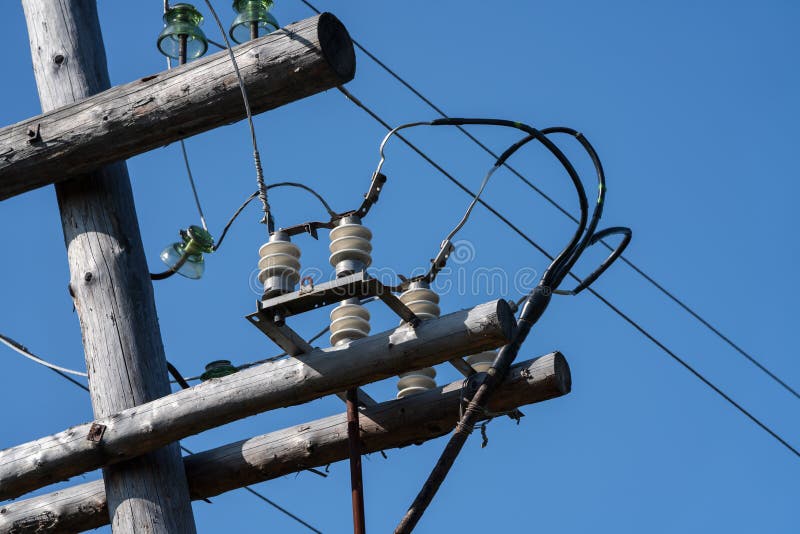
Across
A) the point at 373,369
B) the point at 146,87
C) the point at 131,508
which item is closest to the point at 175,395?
the point at 131,508

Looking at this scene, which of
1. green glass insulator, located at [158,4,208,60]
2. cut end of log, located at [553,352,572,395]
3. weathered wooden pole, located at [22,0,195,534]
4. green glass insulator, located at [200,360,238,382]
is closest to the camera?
cut end of log, located at [553,352,572,395]

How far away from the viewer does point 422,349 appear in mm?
4973

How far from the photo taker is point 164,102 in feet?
17.7

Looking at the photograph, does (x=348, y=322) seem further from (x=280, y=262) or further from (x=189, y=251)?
(x=189, y=251)

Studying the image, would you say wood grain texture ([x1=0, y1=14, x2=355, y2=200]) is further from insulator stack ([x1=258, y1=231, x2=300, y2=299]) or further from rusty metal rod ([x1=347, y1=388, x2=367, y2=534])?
rusty metal rod ([x1=347, y1=388, x2=367, y2=534])

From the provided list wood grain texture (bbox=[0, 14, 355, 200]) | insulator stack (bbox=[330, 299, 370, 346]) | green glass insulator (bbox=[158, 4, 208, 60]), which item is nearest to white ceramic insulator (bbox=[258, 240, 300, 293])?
insulator stack (bbox=[330, 299, 370, 346])

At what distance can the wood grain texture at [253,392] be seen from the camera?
4.94 m

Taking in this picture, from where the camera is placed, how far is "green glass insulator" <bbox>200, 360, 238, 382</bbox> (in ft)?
19.0

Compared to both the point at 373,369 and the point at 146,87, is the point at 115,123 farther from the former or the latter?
the point at 373,369

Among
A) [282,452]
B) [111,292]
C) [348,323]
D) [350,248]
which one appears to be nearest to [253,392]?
[348,323]

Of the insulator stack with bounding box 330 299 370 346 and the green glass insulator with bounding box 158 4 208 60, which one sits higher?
A: the green glass insulator with bounding box 158 4 208 60

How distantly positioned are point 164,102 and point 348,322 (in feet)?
3.54

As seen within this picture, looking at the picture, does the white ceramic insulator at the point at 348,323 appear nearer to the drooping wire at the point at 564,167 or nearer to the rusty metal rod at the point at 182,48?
the drooping wire at the point at 564,167

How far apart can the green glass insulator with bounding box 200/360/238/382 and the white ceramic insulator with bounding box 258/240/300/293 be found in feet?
2.64
